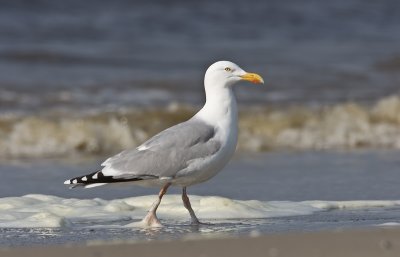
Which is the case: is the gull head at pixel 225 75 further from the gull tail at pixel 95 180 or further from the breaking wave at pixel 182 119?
the breaking wave at pixel 182 119

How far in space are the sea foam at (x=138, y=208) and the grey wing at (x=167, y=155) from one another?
0.37m

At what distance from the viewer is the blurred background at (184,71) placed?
1138 centimetres

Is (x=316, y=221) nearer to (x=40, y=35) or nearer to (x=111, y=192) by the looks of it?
(x=111, y=192)

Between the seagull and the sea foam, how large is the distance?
328mm

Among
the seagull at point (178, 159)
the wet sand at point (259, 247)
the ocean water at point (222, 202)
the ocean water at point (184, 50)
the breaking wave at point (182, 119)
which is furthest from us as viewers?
the ocean water at point (184, 50)

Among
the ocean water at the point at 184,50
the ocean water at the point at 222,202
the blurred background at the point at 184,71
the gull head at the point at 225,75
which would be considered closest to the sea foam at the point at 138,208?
the ocean water at the point at 222,202

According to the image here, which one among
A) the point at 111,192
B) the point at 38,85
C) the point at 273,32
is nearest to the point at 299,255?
→ the point at 111,192

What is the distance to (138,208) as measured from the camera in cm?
731

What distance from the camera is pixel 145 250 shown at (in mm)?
5289

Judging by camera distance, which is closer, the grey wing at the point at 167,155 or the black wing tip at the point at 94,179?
the black wing tip at the point at 94,179

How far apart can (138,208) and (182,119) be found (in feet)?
16.6

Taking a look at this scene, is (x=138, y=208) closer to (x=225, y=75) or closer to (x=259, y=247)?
(x=225, y=75)

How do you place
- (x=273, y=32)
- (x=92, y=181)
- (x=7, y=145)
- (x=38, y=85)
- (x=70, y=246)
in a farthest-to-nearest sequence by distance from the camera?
(x=273, y=32) → (x=38, y=85) → (x=7, y=145) → (x=92, y=181) → (x=70, y=246)

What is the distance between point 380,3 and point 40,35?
28.3ft
